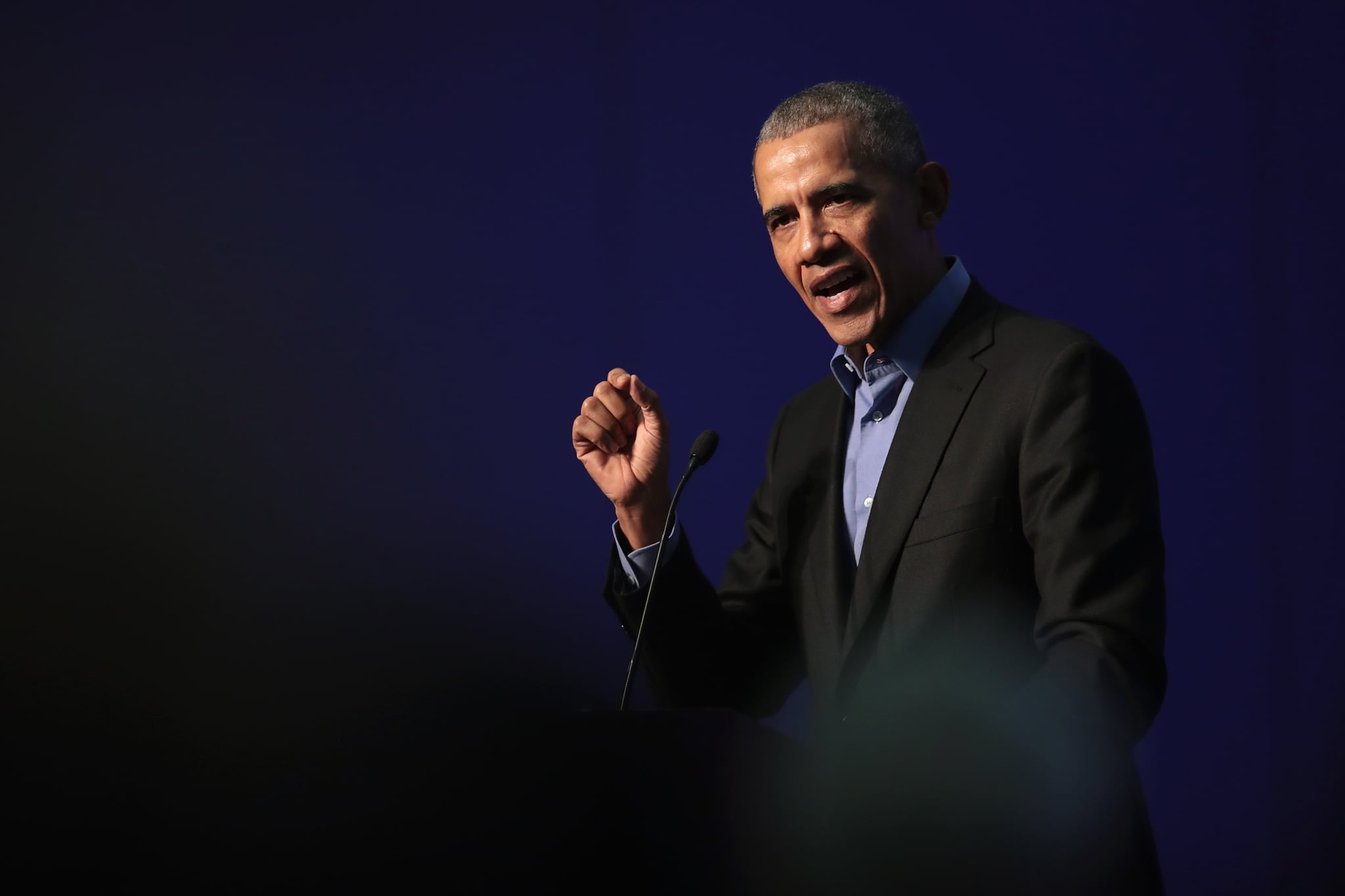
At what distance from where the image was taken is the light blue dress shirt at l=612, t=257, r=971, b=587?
1.45m

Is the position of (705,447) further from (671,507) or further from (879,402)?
(879,402)

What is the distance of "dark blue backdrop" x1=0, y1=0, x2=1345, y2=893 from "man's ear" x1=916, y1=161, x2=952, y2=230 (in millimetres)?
720

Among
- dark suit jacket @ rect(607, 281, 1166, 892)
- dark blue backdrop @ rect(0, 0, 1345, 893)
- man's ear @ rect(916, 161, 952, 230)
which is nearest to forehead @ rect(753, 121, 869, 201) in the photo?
man's ear @ rect(916, 161, 952, 230)

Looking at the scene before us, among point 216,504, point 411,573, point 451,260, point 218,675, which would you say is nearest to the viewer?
point 218,675

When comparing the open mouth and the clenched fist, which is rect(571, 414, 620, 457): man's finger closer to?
the clenched fist

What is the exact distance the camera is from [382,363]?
2.23 meters

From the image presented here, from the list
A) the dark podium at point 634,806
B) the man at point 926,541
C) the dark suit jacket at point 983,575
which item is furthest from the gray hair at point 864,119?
the dark podium at point 634,806

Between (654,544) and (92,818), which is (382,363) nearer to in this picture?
(654,544)

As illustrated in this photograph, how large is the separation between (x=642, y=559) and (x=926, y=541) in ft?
1.20

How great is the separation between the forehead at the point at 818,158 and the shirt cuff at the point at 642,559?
497 mm

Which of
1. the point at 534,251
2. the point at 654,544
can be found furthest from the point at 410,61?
the point at 654,544

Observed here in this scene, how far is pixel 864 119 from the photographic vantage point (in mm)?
1504

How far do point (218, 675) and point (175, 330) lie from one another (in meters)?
1.33

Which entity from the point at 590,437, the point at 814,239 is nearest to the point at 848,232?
the point at 814,239
